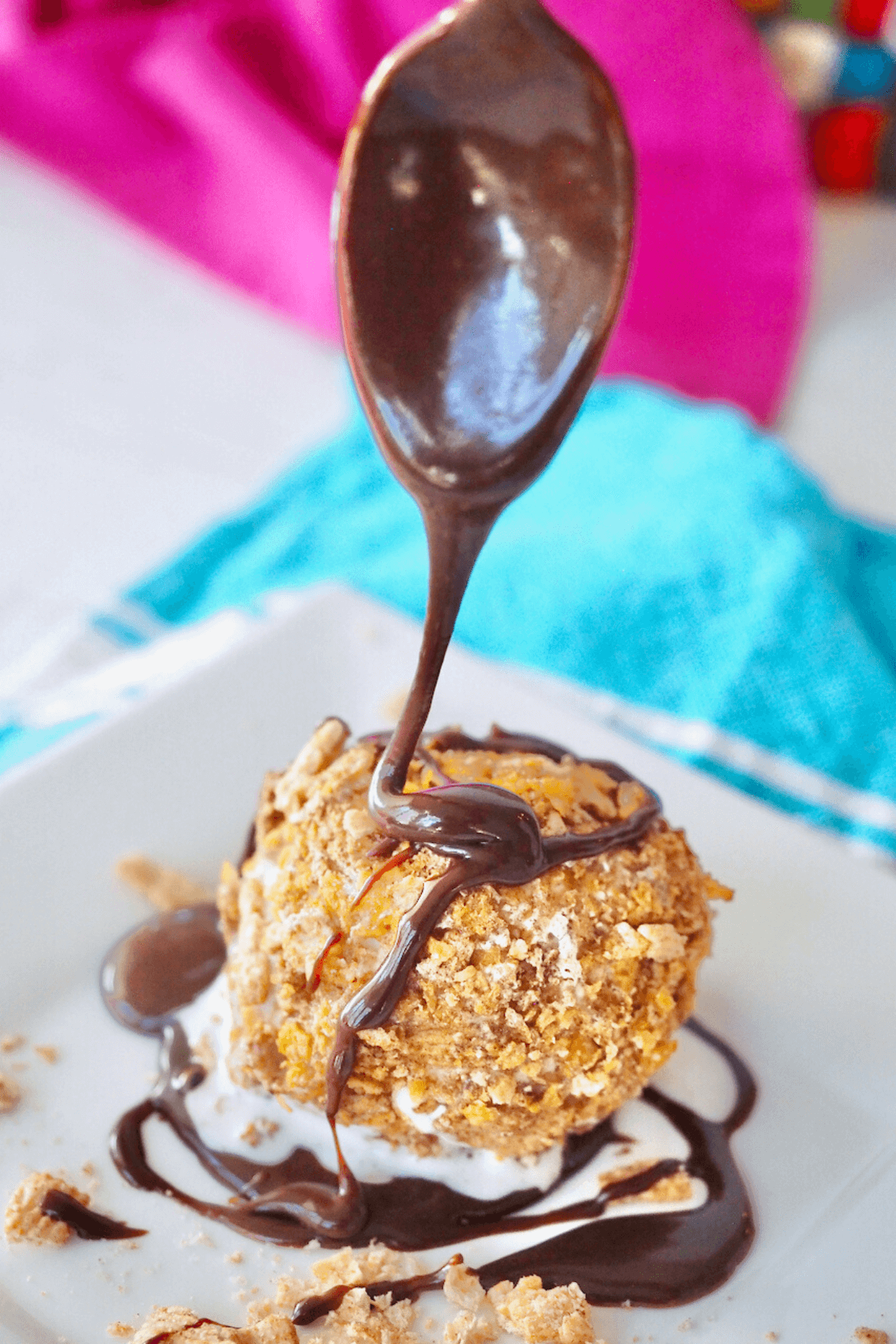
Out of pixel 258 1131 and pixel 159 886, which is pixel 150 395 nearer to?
pixel 159 886

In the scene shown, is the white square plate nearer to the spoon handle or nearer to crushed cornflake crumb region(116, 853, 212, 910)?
crushed cornflake crumb region(116, 853, 212, 910)

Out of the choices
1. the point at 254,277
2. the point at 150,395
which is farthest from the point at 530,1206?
the point at 254,277

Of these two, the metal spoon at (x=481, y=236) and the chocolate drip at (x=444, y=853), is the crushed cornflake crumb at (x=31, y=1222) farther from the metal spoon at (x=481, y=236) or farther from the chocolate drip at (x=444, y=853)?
the metal spoon at (x=481, y=236)

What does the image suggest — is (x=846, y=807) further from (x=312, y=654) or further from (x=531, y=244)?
(x=531, y=244)

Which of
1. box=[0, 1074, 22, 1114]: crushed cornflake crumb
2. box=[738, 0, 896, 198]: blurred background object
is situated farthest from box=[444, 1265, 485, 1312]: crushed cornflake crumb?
box=[738, 0, 896, 198]: blurred background object

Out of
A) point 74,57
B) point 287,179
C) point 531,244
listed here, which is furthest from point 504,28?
point 74,57
